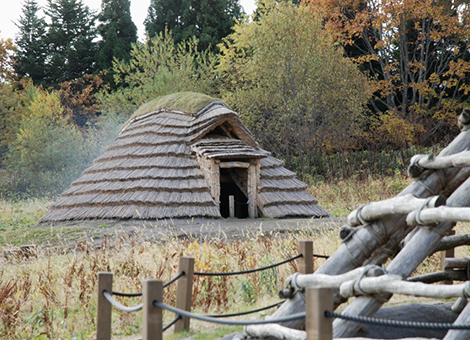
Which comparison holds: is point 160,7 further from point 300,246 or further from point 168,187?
point 300,246

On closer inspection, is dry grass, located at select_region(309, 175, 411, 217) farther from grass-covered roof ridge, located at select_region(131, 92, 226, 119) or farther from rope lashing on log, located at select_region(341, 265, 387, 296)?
rope lashing on log, located at select_region(341, 265, 387, 296)

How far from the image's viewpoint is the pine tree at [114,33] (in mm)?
30531

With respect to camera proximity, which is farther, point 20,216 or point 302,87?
point 302,87

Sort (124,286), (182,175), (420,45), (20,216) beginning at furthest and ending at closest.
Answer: (420,45) < (20,216) < (182,175) < (124,286)

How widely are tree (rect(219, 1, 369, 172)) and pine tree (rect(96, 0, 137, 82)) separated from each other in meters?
14.4

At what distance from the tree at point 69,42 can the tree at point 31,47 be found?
1.87 feet

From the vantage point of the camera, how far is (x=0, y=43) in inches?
1150

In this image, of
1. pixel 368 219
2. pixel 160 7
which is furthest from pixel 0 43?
pixel 368 219

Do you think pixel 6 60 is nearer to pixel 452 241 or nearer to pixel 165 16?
pixel 165 16

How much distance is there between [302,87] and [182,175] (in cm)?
866

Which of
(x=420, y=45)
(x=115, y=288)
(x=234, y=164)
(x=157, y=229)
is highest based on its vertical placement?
(x=420, y=45)

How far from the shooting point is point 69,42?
103 ft

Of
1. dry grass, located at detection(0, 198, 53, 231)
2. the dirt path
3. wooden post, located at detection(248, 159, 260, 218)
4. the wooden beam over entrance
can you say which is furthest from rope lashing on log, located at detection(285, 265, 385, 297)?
dry grass, located at detection(0, 198, 53, 231)

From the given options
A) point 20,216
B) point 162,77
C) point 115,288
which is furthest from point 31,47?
point 115,288
